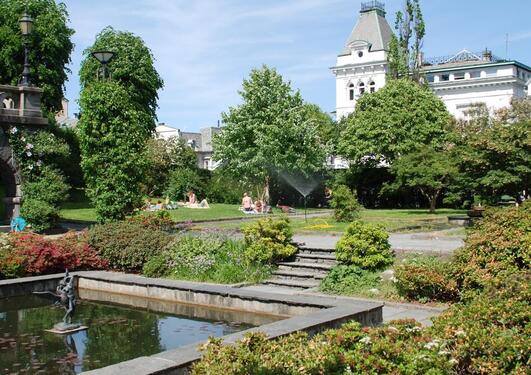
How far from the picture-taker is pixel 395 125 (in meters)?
44.7

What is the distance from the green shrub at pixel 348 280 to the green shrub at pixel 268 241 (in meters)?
1.76

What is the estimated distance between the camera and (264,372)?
5.44 m

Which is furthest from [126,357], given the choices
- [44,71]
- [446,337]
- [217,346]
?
[44,71]

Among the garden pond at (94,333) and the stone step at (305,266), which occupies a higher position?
the stone step at (305,266)

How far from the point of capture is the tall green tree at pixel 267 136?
138 ft

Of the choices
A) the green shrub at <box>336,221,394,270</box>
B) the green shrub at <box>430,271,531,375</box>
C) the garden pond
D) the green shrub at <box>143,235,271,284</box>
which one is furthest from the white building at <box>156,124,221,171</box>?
the green shrub at <box>430,271,531,375</box>

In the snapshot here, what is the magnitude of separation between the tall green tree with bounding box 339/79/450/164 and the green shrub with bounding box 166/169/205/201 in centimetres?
1166

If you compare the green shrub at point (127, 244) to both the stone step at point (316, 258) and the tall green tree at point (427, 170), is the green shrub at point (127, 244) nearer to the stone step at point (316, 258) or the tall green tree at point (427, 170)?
the stone step at point (316, 258)

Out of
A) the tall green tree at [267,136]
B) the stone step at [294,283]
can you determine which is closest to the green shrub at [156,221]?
the stone step at [294,283]

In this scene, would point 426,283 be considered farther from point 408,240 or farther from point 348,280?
point 408,240

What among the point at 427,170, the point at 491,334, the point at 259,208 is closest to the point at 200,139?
the point at 259,208

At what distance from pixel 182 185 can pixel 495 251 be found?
37.0 meters

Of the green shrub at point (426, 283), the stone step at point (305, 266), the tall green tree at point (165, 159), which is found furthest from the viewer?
the tall green tree at point (165, 159)

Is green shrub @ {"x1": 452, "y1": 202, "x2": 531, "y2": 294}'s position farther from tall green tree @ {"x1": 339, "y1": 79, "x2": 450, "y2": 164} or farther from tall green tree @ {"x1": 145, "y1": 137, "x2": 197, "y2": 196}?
tall green tree @ {"x1": 145, "y1": 137, "x2": 197, "y2": 196}
